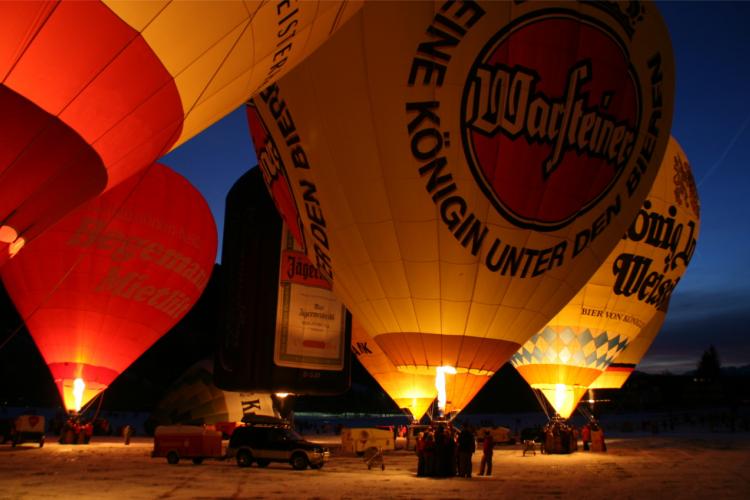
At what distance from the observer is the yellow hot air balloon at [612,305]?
2000 cm

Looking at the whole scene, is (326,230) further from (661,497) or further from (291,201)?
(661,497)

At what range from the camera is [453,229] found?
37.7 feet

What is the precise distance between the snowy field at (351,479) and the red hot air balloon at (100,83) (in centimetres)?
518

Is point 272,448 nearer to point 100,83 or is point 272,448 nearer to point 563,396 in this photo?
point 563,396

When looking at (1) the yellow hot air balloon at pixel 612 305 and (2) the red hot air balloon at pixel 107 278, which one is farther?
(1) the yellow hot air balloon at pixel 612 305

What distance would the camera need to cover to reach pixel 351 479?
12.3 metres

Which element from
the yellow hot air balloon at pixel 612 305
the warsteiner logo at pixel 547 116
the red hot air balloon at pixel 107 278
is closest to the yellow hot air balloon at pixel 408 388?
the yellow hot air balloon at pixel 612 305

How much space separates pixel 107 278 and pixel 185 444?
543 cm

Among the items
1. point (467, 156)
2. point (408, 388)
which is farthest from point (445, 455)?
point (408, 388)

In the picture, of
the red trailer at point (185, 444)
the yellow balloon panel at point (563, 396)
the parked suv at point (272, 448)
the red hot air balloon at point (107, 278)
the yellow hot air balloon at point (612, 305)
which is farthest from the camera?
the yellow balloon panel at point (563, 396)

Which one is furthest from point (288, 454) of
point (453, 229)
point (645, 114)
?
point (645, 114)

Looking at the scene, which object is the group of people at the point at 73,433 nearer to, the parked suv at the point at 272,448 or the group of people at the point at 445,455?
the parked suv at the point at 272,448

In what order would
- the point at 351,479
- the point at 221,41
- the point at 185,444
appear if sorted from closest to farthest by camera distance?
the point at 221,41 → the point at 351,479 → the point at 185,444

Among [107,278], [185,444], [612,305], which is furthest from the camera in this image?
[612,305]
